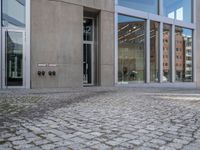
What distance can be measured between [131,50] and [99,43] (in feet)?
7.76

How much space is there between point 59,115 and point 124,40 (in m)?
12.0

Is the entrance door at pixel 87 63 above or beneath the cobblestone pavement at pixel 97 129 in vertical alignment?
above

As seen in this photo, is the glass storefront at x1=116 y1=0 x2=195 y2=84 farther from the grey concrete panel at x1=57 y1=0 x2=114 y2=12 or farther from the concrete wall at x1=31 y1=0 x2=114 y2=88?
the concrete wall at x1=31 y1=0 x2=114 y2=88

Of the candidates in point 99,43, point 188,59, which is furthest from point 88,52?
point 188,59

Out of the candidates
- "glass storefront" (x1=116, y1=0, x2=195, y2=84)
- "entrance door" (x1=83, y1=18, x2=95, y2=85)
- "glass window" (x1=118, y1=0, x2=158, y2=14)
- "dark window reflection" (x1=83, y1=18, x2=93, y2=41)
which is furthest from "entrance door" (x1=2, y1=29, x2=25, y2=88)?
"glass window" (x1=118, y1=0, x2=158, y2=14)

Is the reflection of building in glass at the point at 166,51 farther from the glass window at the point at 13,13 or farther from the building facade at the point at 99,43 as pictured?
the glass window at the point at 13,13

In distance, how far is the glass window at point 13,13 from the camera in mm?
13773

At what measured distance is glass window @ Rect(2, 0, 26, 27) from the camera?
13.8 m

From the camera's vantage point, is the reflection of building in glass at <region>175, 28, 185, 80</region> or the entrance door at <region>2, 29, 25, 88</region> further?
the reflection of building in glass at <region>175, 28, 185, 80</region>

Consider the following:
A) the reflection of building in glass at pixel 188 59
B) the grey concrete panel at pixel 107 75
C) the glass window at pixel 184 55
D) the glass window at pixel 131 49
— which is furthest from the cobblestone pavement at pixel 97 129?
the reflection of building in glass at pixel 188 59

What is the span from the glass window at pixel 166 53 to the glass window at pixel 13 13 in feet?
34.6

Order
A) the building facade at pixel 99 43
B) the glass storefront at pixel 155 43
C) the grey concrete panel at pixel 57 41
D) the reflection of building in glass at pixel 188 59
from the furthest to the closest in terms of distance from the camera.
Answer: the reflection of building in glass at pixel 188 59 → the glass storefront at pixel 155 43 → the grey concrete panel at pixel 57 41 → the building facade at pixel 99 43

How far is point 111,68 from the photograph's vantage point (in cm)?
1672

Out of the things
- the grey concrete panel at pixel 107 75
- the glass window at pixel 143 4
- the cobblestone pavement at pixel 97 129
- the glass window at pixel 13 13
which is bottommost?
the cobblestone pavement at pixel 97 129
